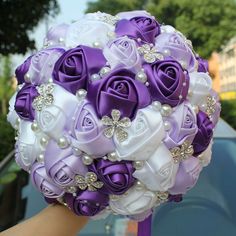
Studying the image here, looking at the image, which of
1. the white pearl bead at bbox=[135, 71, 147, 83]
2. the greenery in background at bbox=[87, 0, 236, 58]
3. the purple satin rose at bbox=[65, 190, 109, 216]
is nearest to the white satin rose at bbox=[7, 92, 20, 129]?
the purple satin rose at bbox=[65, 190, 109, 216]

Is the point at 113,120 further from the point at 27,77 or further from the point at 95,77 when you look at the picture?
the point at 27,77

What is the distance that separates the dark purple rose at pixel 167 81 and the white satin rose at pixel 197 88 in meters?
0.05

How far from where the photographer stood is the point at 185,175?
1377 millimetres

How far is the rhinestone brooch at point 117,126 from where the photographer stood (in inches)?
50.3

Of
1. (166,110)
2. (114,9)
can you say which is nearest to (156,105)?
(166,110)

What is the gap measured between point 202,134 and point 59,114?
0.37 meters

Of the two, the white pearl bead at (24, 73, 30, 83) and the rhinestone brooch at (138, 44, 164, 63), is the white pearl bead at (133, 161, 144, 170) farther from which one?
the white pearl bead at (24, 73, 30, 83)

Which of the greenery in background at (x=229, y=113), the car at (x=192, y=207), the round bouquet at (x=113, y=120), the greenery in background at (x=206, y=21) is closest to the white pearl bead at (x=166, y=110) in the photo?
the round bouquet at (x=113, y=120)

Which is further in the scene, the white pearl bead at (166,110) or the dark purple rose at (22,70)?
the dark purple rose at (22,70)

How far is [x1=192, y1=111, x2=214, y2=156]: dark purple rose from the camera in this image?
1381 mm

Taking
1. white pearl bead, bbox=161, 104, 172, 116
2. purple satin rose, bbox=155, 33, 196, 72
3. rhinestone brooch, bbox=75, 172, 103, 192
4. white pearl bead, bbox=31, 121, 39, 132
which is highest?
purple satin rose, bbox=155, 33, 196, 72

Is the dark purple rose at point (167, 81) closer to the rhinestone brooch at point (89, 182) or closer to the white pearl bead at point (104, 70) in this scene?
the white pearl bead at point (104, 70)

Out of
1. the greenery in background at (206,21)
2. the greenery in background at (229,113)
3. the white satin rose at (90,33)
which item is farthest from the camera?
the greenery in background at (206,21)

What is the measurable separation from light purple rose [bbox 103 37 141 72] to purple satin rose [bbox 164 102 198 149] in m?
0.15
